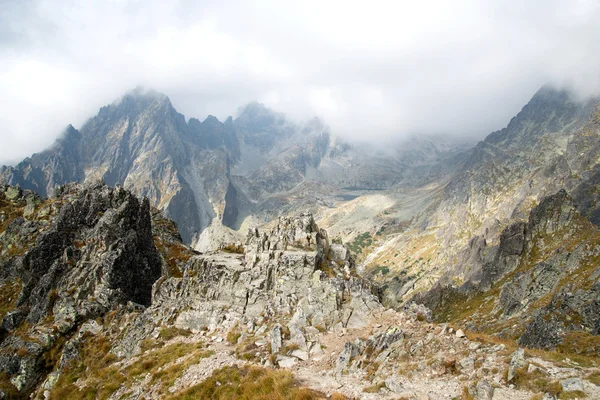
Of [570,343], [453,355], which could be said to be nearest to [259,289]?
[453,355]

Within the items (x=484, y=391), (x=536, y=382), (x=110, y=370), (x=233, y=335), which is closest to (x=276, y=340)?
(x=233, y=335)

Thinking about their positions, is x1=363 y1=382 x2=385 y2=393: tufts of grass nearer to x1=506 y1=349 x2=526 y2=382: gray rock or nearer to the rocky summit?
the rocky summit

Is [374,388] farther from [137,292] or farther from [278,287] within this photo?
[137,292]

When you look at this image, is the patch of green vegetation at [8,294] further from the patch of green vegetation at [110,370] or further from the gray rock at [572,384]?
the gray rock at [572,384]

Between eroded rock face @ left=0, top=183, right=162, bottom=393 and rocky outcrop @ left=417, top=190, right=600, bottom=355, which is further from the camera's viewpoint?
rocky outcrop @ left=417, top=190, right=600, bottom=355

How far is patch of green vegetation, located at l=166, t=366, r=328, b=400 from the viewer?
1443 cm

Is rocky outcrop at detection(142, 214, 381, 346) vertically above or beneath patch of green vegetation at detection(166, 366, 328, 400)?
above

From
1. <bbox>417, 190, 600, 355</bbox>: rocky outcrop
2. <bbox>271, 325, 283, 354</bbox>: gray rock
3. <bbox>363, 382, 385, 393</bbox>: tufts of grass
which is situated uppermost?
<bbox>363, 382, 385, 393</bbox>: tufts of grass

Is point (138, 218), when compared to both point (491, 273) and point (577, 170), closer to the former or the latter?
point (491, 273)

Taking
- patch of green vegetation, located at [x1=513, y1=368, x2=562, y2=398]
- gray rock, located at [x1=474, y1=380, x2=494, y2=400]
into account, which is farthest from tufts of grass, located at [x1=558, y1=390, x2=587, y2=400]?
gray rock, located at [x1=474, y1=380, x2=494, y2=400]

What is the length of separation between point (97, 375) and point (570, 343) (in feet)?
164

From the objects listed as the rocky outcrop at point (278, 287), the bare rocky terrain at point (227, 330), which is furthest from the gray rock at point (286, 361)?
the rocky outcrop at point (278, 287)

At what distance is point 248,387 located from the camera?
16266mm

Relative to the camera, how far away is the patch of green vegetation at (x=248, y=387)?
14433 mm
